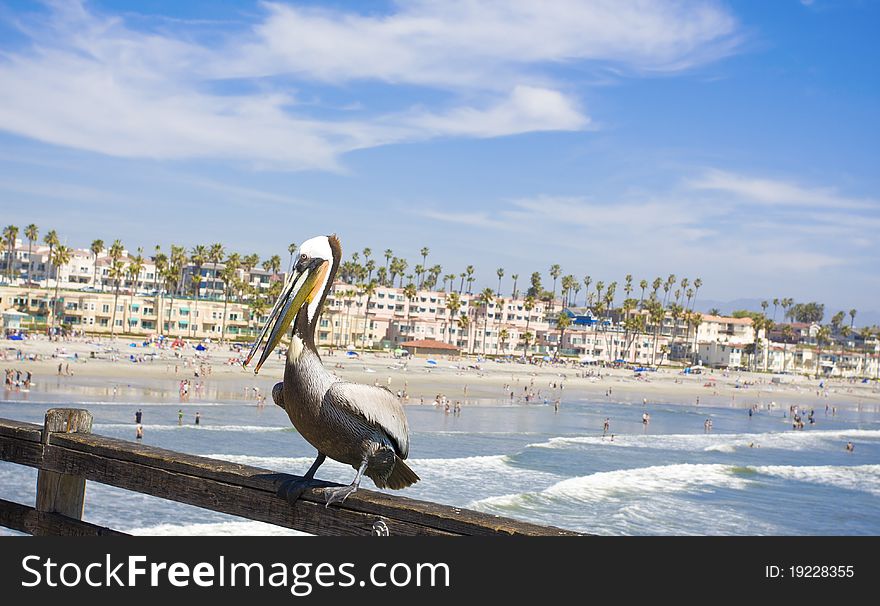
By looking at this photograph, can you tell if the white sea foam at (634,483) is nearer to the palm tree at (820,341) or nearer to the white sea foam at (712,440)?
the white sea foam at (712,440)

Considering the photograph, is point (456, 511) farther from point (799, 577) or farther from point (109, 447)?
point (109, 447)

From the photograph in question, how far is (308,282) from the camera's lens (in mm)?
3594

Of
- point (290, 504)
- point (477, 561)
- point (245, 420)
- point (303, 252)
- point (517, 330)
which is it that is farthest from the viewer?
point (517, 330)

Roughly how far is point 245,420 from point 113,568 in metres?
40.9

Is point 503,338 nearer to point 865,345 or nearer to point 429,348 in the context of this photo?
point 429,348

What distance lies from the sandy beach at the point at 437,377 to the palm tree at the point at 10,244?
36.0m

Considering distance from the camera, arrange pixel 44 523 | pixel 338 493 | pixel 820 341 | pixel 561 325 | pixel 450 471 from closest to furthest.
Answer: pixel 338 493 → pixel 44 523 → pixel 450 471 → pixel 561 325 → pixel 820 341

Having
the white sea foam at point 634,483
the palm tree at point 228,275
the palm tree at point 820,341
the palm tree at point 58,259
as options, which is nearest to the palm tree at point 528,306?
the palm tree at point 228,275

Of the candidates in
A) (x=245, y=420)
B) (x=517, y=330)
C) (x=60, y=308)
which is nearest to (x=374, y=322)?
(x=517, y=330)

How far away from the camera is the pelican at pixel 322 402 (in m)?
3.40

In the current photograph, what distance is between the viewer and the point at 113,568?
301 centimetres

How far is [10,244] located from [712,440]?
4353 inches

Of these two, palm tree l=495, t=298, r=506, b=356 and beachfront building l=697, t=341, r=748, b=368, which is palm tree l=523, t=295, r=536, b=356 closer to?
palm tree l=495, t=298, r=506, b=356

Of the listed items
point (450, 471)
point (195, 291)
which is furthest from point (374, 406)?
point (195, 291)
